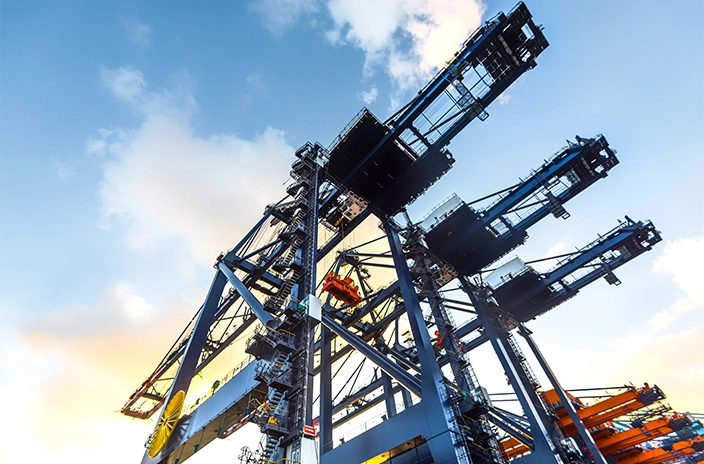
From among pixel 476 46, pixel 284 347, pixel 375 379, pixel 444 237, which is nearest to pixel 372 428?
pixel 284 347

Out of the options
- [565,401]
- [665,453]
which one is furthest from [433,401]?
[665,453]

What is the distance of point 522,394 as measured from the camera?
17.4 meters

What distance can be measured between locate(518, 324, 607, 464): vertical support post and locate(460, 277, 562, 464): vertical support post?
227cm

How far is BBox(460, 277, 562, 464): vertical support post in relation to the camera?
15.5 m

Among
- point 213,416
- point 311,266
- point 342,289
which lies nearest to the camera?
point 213,416

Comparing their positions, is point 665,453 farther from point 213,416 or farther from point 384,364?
point 213,416

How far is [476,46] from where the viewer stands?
17172 millimetres

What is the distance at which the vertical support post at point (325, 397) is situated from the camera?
16.3 metres

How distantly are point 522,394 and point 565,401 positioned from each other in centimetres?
459

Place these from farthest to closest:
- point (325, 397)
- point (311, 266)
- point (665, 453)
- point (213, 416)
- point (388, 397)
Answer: point (388, 397) < point (665, 453) < point (325, 397) < point (311, 266) < point (213, 416)

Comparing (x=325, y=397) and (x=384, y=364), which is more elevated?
(x=325, y=397)

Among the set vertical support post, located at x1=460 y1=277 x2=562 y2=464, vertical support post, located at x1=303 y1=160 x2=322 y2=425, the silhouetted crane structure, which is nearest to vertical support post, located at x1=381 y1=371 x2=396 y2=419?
the silhouetted crane structure

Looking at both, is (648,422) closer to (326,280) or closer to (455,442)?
(455,442)

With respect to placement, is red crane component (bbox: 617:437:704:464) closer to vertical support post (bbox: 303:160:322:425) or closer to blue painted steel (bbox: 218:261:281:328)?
vertical support post (bbox: 303:160:322:425)
